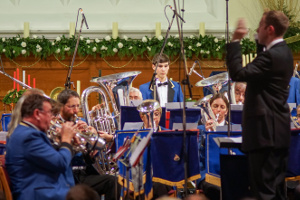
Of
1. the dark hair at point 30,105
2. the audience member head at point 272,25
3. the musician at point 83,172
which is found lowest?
the musician at point 83,172

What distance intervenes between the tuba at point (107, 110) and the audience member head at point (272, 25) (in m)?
2.03

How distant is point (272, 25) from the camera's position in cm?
370

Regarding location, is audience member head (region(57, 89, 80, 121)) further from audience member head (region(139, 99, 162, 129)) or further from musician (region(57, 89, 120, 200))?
audience member head (region(139, 99, 162, 129))

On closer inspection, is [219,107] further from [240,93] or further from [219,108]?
A: [240,93]

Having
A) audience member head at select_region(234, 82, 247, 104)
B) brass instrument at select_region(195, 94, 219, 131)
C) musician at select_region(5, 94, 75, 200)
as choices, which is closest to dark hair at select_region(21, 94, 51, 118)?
musician at select_region(5, 94, 75, 200)

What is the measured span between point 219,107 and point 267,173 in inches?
85.4

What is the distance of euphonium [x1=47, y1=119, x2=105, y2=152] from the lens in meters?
4.13

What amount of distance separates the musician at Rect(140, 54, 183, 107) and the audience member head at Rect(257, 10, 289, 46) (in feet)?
9.99

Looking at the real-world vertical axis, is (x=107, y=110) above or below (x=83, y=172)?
above

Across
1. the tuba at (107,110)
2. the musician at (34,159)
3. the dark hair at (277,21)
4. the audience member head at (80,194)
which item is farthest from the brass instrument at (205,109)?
the audience member head at (80,194)

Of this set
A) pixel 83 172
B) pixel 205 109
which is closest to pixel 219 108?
pixel 205 109

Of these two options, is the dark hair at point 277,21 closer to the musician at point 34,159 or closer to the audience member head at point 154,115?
the musician at point 34,159

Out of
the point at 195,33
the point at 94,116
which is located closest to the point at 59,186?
the point at 94,116

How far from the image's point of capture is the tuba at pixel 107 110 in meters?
5.22
